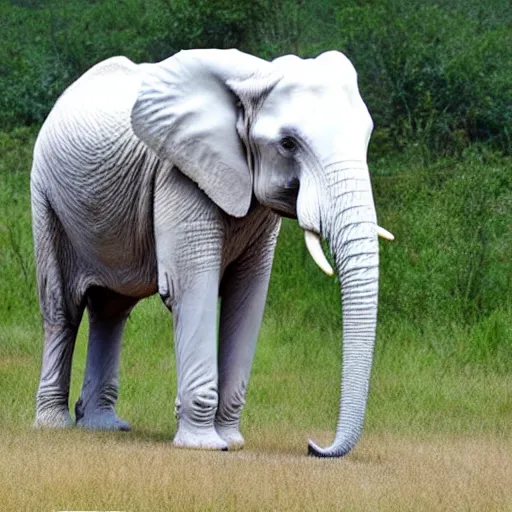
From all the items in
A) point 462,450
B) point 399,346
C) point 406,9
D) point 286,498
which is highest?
point 286,498

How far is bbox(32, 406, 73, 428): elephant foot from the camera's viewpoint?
1045 centimetres

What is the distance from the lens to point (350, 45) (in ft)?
78.4

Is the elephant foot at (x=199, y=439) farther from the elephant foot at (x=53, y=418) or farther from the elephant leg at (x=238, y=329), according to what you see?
the elephant foot at (x=53, y=418)

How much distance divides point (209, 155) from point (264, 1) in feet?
50.1

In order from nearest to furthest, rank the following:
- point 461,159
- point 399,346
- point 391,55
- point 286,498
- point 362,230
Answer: point 286,498 < point 362,230 < point 399,346 < point 461,159 < point 391,55

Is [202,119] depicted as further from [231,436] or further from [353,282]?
[231,436]

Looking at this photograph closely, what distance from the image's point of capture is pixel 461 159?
2091 cm

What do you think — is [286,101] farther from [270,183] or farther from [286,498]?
[286,498]

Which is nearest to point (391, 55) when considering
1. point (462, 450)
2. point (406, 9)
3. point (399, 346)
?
point (406, 9)

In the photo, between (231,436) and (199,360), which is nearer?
(199,360)

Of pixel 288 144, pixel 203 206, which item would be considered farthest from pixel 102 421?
pixel 288 144

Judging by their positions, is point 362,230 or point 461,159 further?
point 461,159

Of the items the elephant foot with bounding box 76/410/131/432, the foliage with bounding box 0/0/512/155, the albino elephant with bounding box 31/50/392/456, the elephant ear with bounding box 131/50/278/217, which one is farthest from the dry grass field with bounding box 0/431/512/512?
the foliage with bounding box 0/0/512/155

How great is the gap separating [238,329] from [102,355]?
137 cm
